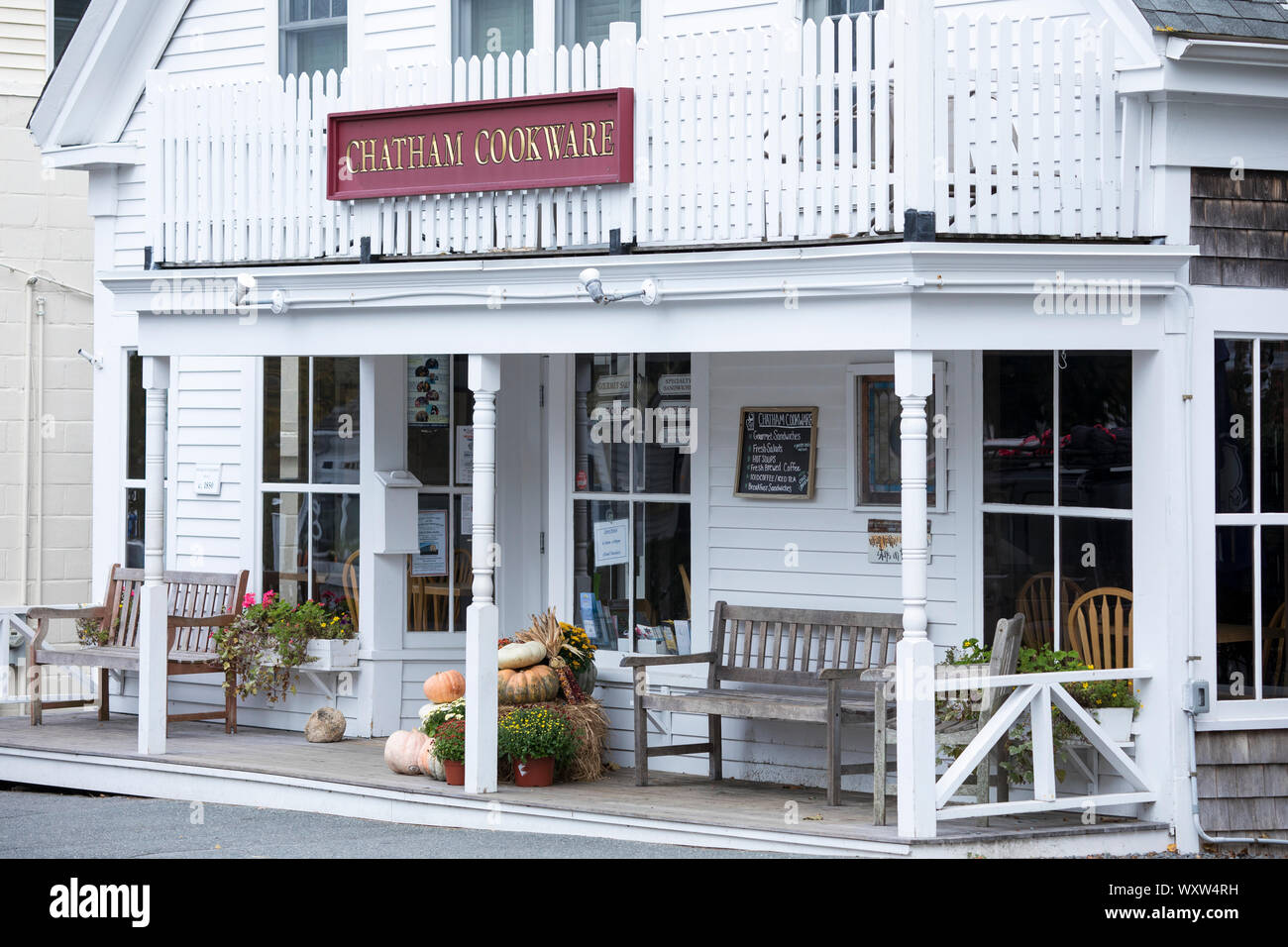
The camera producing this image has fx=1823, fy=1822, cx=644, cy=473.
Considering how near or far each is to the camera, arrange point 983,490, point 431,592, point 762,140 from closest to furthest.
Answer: point 762,140 → point 983,490 → point 431,592

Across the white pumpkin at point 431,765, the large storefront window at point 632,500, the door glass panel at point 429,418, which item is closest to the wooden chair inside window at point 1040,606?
the large storefront window at point 632,500

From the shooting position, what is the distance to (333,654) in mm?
12258

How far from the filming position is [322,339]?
10.8 m

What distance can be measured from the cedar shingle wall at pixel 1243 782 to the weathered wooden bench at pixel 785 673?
66.4 inches

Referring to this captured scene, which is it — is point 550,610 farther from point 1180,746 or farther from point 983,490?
point 1180,746

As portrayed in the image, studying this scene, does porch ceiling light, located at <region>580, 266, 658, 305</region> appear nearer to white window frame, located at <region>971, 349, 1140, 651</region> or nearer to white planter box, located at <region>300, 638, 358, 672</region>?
white window frame, located at <region>971, 349, 1140, 651</region>

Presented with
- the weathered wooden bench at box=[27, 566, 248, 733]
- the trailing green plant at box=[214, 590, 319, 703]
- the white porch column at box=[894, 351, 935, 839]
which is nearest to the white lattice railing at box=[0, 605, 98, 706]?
the weathered wooden bench at box=[27, 566, 248, 733]

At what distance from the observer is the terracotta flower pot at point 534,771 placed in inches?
398

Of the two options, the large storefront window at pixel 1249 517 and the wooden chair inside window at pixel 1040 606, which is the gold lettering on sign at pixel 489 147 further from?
the large storefront window at pixel 1249 517

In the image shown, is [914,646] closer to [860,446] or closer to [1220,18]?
[860,446]

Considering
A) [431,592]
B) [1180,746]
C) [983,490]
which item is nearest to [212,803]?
[431,592]

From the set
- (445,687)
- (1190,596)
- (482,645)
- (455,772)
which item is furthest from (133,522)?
(1190,596)

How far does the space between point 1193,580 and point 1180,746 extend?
834mm

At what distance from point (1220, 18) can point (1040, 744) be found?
375 cm
